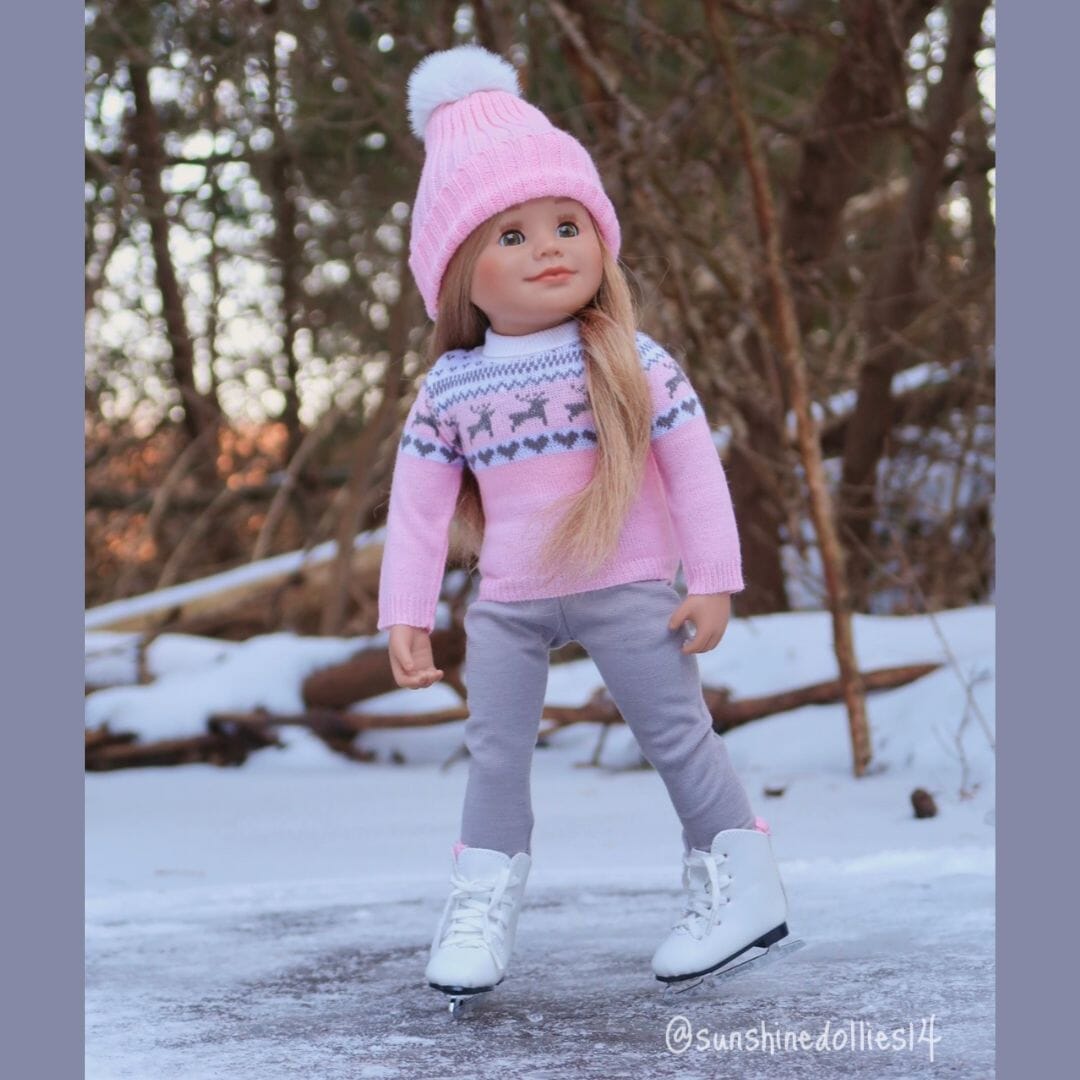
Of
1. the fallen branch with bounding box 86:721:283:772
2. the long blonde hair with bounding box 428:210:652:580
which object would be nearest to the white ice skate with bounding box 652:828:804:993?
the long blonde hair with bounding box 428:210:652:580

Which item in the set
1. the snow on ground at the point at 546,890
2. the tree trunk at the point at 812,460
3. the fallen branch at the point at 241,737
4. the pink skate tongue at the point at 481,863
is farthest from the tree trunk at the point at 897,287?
the pink skate tongue at the point at 481,863

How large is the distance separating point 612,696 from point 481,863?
12.0 inches

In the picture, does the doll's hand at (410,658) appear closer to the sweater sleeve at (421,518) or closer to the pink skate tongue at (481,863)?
the sweater sleeve at (421,518)

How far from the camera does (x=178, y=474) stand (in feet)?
19.6

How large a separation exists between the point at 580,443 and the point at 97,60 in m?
3.71

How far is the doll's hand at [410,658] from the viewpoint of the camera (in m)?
2.25

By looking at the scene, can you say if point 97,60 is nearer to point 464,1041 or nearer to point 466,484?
point 466,484

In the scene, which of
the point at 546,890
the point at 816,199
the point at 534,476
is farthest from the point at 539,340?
the point at 816,199

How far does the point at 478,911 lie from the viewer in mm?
2172

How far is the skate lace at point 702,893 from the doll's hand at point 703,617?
1.03ft

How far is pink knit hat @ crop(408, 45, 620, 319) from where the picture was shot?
86.5 inches

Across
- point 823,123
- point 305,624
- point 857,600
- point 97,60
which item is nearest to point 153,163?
point 97,60

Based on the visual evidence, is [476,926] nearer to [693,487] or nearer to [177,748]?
[693,487]

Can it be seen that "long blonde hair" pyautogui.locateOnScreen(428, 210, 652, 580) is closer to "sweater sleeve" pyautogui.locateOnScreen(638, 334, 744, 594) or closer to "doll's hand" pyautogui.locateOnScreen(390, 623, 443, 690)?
"sweater sleeve" pyautogui.locateOnScreen(638, 334, 744, 594)
